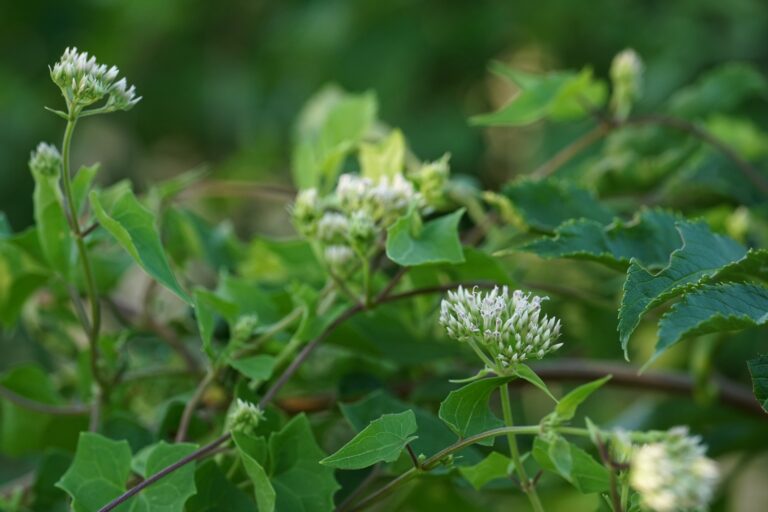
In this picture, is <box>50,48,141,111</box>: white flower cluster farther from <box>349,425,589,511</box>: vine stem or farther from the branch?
the branch

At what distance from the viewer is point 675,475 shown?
32cm

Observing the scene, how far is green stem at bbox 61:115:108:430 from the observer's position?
17.4 inches

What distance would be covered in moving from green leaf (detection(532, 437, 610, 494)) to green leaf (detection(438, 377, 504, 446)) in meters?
0.02

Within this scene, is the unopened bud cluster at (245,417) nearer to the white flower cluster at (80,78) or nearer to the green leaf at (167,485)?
the green leaf at (167,485)

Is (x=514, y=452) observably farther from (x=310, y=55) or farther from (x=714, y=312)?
(x=310, y=55)

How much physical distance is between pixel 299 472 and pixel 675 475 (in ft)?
0.68

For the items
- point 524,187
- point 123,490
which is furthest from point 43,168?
point 524,187

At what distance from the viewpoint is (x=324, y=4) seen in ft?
6.24

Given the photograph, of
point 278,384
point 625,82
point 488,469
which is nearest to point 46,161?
point 278,384

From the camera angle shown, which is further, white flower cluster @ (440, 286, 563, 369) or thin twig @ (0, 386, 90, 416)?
thin twig @ (0, 386, 90, 416)

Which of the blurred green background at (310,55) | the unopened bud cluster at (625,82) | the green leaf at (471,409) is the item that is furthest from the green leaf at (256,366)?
the blurred green background at (310,55)

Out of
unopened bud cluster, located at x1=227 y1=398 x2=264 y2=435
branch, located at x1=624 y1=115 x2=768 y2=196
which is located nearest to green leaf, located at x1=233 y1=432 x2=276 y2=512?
unopened bud cluster, located at x1=227 y1=398 x2=264 y2=435

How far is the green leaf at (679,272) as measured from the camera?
0.40 meters

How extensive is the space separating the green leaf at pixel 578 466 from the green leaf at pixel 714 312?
Answer: 0.05 metres
